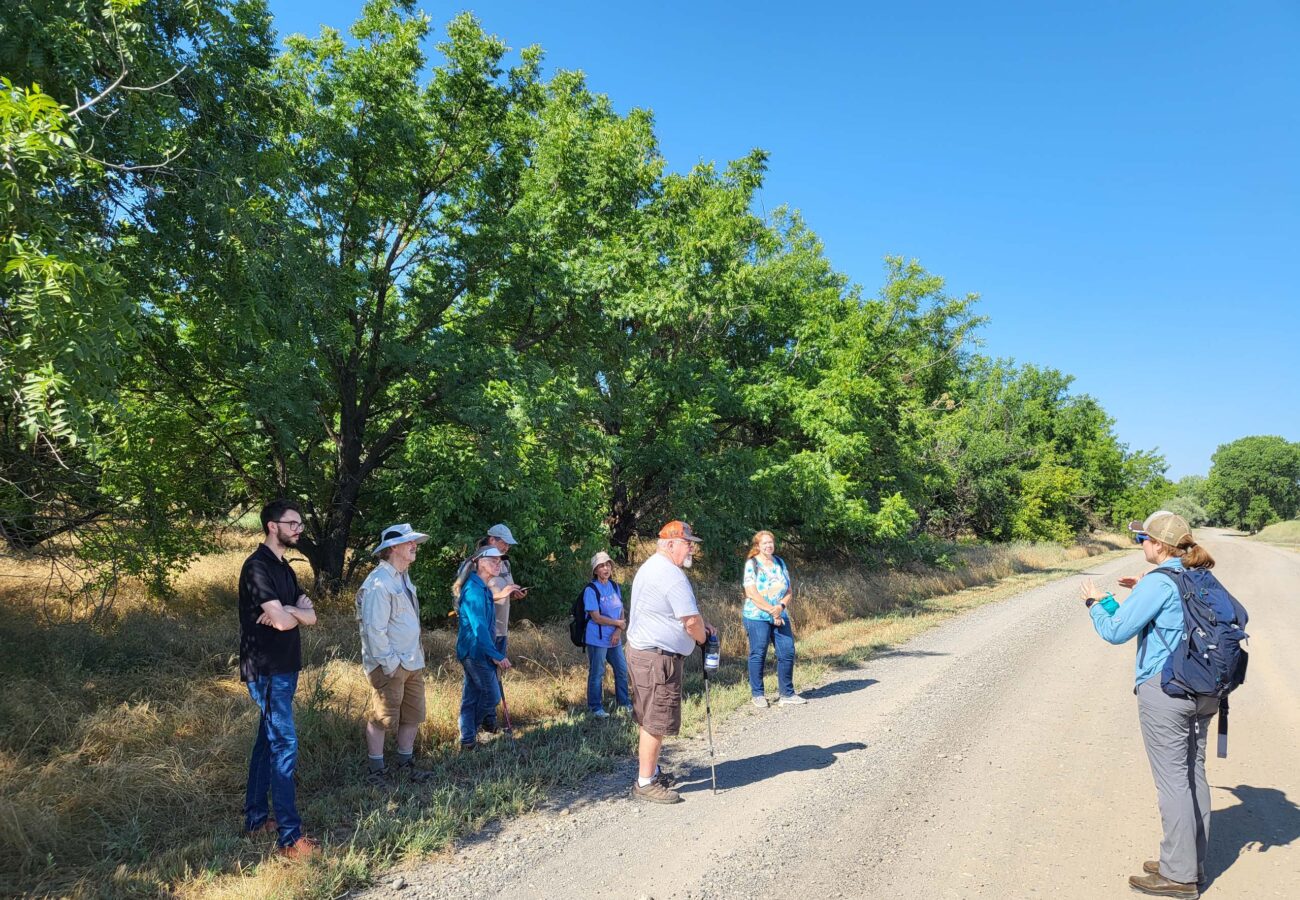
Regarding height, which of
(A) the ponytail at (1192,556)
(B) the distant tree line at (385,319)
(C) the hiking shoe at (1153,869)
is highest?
(B) the distant tree line at (385,319)

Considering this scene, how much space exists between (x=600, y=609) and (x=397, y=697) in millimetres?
2434

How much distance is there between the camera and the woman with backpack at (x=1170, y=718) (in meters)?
3.78

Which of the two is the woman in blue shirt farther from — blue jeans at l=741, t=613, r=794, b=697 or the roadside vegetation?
the roadside vegetation

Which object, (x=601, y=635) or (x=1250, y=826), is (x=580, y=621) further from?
(x=1250, y=826)

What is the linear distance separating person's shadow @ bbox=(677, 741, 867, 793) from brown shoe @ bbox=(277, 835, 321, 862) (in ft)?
7.99

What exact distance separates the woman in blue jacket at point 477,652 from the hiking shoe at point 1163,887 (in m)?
4.46

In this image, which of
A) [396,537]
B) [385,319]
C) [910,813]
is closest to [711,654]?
[910,813]

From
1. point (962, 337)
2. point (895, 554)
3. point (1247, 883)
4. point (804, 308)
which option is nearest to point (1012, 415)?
point (962, 337)

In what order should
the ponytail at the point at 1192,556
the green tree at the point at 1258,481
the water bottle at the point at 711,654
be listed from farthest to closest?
the green tree at the point at 1258,481 → the water bottle at the point at 711,654 → the ponytail at the point at 1192,556

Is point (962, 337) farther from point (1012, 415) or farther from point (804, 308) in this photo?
point (1012, 415)

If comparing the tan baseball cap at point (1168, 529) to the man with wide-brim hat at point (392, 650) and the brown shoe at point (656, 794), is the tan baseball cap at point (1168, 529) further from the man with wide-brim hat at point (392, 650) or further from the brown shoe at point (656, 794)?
the man with wide-brim hat at point (392, 650)

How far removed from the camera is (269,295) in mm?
6793

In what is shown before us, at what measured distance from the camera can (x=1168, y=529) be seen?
4.14 meters

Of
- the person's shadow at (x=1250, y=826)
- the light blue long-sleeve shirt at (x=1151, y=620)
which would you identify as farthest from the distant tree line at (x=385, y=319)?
the person's shadow at (x=1250, y=826)
